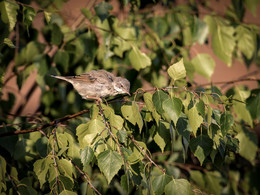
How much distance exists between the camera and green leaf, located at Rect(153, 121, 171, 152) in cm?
245

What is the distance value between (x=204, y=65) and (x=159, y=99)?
1815 mm

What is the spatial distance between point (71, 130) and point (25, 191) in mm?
705

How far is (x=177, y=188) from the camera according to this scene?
2119 millimetres

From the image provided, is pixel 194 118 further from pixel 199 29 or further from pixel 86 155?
pixel 199 29

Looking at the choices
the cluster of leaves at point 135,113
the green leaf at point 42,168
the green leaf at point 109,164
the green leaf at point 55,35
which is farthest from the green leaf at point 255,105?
the green leaf at point 55,35

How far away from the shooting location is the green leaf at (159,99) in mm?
2290

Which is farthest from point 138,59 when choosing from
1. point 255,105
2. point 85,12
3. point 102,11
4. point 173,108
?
point 173,108

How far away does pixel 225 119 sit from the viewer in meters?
2.25

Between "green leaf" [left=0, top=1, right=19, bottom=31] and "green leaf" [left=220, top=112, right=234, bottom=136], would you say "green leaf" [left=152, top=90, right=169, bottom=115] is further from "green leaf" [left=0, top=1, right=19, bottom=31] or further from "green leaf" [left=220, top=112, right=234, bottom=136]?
"green leaf" [left=0, top=1, right=19, bottom=31]

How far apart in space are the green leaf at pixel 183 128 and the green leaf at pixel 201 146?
0.30ft

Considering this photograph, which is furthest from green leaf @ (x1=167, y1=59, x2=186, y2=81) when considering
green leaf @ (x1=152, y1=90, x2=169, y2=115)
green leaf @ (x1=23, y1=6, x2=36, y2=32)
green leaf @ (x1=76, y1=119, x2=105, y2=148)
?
green leaf @ (x1=23, y1=6, x2=36, y2=32)

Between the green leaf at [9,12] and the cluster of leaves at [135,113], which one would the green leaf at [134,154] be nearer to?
the cluster of leaves at [135,113]

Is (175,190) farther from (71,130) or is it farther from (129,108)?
(71,130)

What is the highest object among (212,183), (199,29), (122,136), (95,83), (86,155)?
(199,29)
